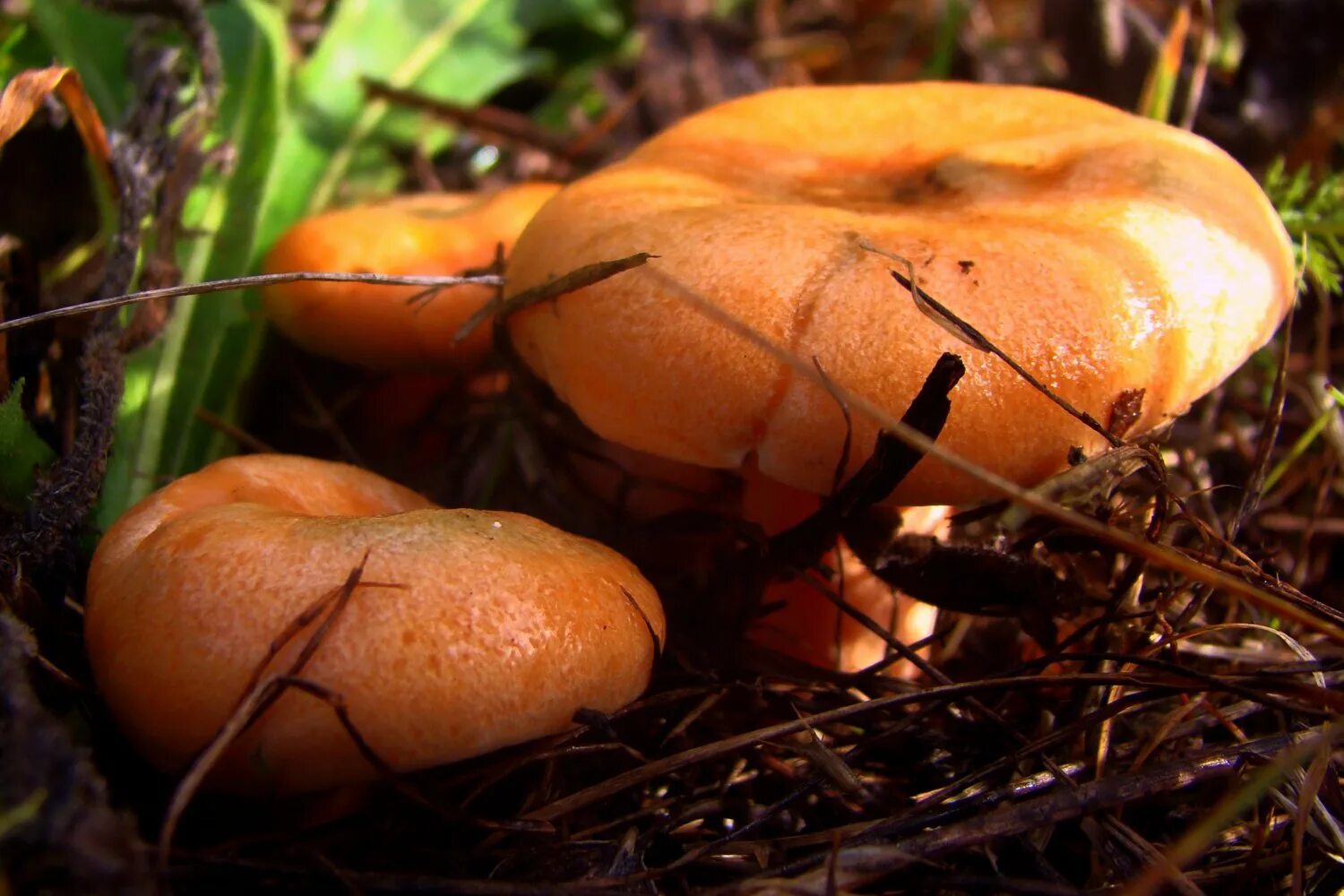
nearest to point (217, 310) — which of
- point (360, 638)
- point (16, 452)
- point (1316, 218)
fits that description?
point (16, 452)

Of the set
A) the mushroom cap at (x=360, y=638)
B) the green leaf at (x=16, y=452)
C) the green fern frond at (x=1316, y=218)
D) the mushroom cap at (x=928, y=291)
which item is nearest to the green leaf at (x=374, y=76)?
the green leaf at (x=16, y=452)

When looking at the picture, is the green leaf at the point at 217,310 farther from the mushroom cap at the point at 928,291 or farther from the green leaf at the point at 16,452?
the mushroom cap at the point at 928,291

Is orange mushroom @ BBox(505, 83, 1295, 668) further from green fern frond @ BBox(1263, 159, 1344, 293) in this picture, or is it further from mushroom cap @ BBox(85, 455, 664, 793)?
green fern frond @ BBox(1263, 159, 1344, 293)

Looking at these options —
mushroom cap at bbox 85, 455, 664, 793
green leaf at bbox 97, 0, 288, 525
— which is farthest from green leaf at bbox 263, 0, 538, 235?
mushroom cap at bbox 85, 455, 664, 793

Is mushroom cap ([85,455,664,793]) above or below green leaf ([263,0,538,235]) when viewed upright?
below

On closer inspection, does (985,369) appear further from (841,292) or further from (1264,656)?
(1264,656)

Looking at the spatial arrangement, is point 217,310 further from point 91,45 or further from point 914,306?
point 914,306
